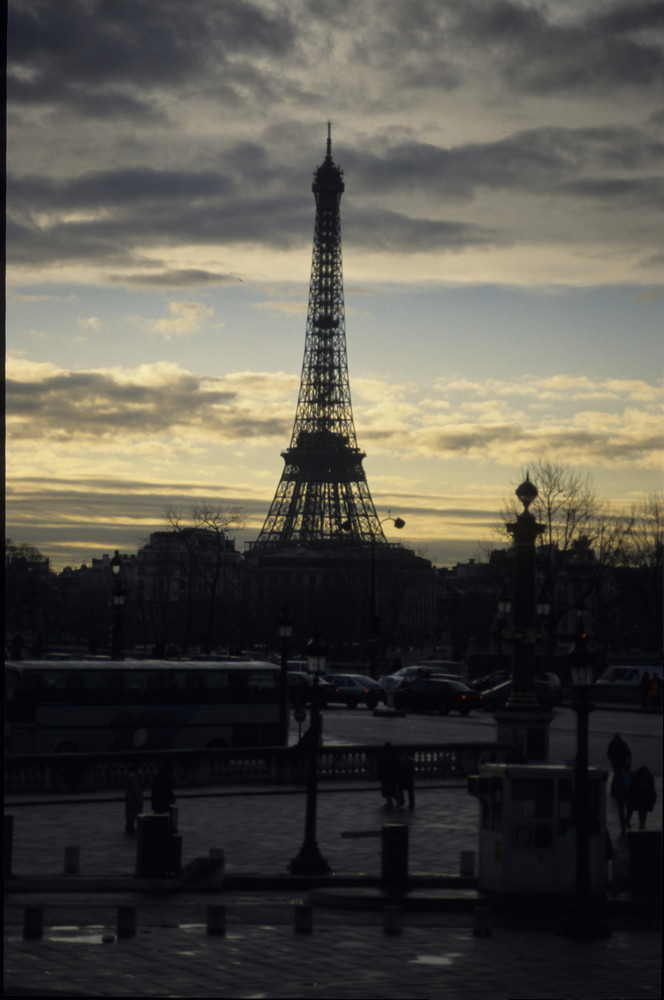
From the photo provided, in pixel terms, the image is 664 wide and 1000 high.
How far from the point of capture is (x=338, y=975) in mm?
14031

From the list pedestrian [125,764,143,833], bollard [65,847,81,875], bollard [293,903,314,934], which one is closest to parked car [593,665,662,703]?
pedestrian [125,764,143,833]

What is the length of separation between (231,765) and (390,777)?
21.7 feet

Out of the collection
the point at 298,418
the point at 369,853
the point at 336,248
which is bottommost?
the point at 369,853

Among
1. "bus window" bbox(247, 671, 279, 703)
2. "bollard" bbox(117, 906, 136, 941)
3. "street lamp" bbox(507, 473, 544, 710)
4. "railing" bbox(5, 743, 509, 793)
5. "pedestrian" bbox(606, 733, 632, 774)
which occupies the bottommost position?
"railing" bbox(5, 743, 509, 793)

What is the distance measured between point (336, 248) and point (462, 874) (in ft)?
445

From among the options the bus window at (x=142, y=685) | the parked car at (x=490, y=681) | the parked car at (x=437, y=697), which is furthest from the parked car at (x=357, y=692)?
the bus window at (x=142, y=685)

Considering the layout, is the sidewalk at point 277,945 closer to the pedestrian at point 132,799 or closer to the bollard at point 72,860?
the bollard at point 72,860

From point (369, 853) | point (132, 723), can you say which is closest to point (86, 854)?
point (369, 853)

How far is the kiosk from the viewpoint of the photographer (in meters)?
18.8

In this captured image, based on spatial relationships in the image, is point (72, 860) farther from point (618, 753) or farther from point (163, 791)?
point (618, 753)

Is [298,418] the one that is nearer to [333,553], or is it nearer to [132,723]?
[333,553]

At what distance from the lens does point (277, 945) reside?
1550 cm

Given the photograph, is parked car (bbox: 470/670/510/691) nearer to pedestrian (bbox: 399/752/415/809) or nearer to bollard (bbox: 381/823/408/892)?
pedestrian (bbox: 399/752/415/809)

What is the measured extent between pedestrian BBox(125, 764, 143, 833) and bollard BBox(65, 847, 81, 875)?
153 inches
